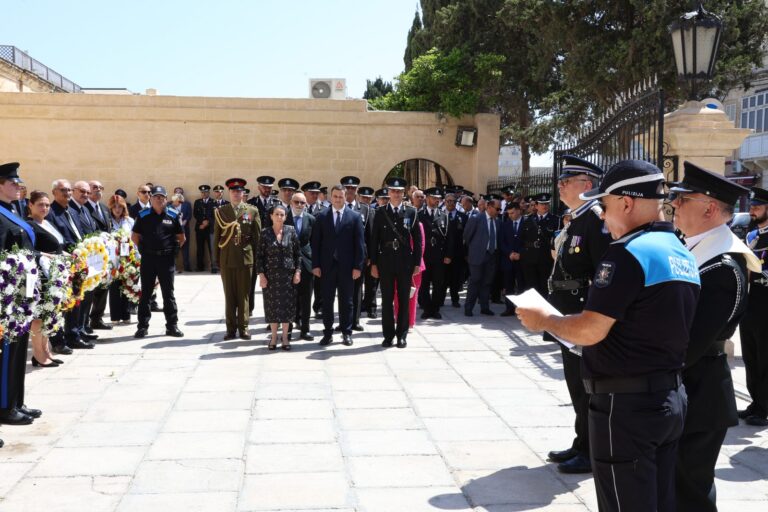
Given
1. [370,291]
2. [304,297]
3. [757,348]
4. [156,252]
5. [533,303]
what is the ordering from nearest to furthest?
[533,303] < [757,348] < [156,252] < [304,297] < [370,291]

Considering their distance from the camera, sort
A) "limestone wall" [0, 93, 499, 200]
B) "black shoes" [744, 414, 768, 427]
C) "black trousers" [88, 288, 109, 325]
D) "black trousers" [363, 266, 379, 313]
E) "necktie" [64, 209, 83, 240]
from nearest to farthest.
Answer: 1. "black shoes" [744, 414, 768, 427]
2. "necktie" [64, 209, 83, 240]
3. "black trousers" [88, 288, 109, 325]
4. "black trousers" [363, 266, 379, 313]
5. "limestone wall" [0, 93, 499, 200]

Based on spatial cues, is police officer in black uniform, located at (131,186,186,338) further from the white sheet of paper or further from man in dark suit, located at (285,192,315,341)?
the white sheet of paper

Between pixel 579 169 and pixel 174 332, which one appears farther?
pixel 174 332

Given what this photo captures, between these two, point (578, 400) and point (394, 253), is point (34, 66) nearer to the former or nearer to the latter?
point (394, 253)

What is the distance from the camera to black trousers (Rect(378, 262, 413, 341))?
911 centimetres

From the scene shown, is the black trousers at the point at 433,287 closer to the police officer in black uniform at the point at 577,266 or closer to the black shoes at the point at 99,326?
the black shoes at the point at 99,326

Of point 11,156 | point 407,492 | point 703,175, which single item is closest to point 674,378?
point 703,175

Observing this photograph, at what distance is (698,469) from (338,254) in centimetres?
625

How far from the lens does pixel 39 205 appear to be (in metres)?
7.32

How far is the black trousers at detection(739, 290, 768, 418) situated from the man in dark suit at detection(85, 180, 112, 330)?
7691 mm

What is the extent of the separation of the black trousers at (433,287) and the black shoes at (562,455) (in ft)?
21.7

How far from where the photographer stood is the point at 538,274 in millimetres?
11539

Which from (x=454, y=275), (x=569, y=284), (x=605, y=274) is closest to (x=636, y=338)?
(x=605, y=274)

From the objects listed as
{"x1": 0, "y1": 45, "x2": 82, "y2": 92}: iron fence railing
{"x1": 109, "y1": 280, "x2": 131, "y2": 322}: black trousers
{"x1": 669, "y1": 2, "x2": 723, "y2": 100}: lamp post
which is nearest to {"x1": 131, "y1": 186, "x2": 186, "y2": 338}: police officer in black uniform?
{"x1": 109, "y1": 280, "x2": 131, "y2": 322}: black trousers
